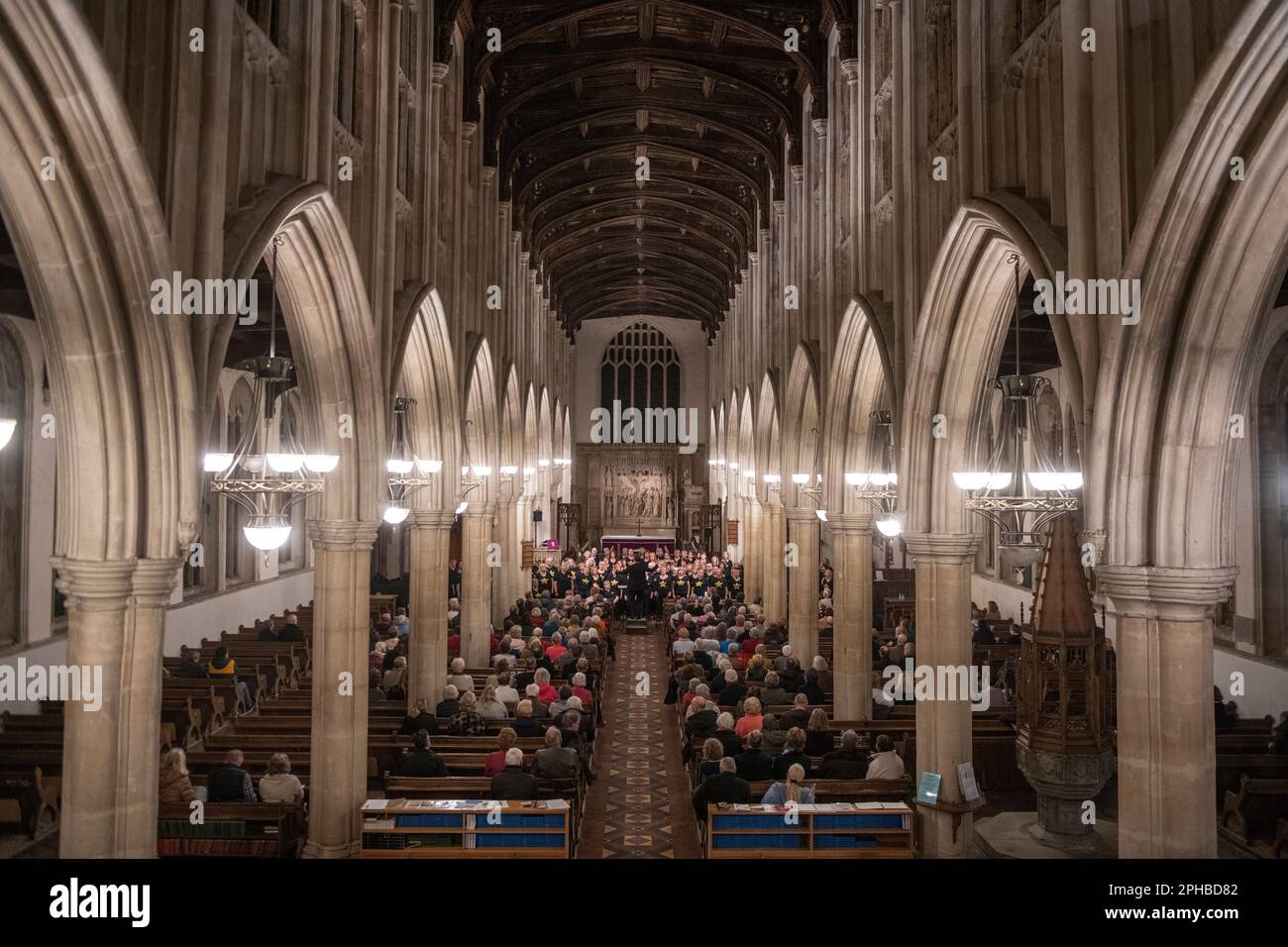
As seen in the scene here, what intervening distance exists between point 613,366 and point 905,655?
101ft

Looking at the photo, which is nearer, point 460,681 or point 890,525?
point 890,525

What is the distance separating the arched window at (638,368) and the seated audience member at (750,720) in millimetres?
33858

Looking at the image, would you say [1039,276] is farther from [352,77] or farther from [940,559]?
[352,77]

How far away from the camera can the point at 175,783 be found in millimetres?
8297

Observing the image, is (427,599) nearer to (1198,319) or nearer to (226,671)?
(226,671)

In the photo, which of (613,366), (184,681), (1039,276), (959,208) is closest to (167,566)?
(1039,276)

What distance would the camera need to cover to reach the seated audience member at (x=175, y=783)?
826cm

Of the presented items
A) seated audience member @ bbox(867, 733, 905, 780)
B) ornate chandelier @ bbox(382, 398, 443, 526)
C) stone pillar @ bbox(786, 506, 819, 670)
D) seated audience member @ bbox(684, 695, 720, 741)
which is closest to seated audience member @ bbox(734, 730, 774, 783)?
seated audience member @ bbox(867, 733, 905, 780)

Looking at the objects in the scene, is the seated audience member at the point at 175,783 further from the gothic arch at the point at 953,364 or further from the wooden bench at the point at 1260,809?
the wooden bench at the point at 1260,809

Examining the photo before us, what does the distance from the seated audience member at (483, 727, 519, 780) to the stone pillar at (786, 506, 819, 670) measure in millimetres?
8575

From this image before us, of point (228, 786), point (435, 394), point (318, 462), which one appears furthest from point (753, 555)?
point (318, 462)

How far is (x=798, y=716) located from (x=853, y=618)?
93.2 inches

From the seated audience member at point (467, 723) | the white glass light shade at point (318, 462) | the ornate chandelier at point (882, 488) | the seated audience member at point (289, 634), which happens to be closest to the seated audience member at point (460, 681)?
the seated audience member at point (467, 723)

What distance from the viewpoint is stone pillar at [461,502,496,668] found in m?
17.5
